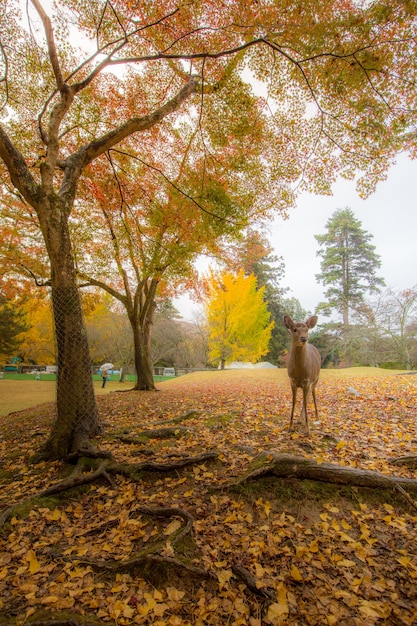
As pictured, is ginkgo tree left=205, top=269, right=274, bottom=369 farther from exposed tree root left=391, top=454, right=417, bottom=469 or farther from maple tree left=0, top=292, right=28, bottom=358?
exposed tree root left=391, top=454, right=417, bottom=469

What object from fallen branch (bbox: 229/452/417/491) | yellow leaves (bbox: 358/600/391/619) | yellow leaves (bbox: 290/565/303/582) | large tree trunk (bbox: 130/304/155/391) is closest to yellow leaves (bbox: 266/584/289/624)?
yellow leaves (bbox: 290/565/303/582)

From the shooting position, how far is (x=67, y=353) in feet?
16.5

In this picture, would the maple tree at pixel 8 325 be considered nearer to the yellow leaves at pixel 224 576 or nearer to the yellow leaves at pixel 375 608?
the yellow leaves at pixel 224 576

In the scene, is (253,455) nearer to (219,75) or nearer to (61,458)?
(61,458)

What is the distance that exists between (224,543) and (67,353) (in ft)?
12.2

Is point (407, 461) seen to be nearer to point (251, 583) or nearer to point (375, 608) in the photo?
point (375, 608)

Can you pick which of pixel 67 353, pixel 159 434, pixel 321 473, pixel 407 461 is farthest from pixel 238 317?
pixel 321 473

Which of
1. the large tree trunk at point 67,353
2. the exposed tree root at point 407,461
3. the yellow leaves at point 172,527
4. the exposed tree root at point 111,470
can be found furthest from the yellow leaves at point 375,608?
the large tree trunk at point 67,353

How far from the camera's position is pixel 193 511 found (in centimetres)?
331

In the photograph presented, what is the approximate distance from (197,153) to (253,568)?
11.9m

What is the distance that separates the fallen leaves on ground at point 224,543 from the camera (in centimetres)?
224

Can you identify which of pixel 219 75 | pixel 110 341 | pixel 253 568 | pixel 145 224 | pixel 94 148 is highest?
pixel 219 75

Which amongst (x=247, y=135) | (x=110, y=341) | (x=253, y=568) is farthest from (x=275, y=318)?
(x=253, y=568)

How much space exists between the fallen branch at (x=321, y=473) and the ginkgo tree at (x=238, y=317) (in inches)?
822
